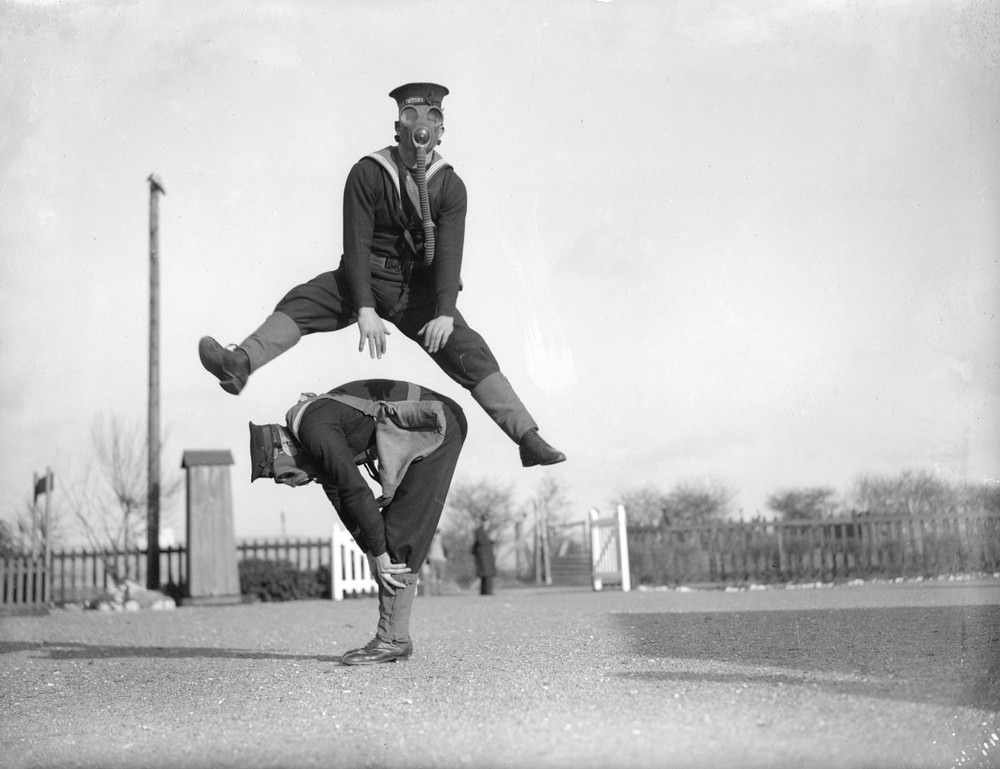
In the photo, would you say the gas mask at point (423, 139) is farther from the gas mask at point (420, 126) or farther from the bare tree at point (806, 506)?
the bare tree at point (806, 506)

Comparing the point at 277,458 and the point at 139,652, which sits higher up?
the point at 277,458

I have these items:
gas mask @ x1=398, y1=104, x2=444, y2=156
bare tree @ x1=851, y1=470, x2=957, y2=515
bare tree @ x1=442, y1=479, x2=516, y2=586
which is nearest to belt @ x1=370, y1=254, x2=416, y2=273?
gas mask @ x1=398, y1=104, x2=444, y2=156

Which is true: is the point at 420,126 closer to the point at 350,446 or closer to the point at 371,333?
the point at 371,333

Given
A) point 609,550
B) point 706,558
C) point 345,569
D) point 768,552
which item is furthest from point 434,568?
point 768,552

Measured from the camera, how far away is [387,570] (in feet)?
13.3

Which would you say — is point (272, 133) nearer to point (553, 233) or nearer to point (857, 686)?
point (553, 233)

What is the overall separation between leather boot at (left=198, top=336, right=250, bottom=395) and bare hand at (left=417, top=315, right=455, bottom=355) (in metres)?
0.62

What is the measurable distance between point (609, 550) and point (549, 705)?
15.1 m

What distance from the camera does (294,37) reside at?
407cm

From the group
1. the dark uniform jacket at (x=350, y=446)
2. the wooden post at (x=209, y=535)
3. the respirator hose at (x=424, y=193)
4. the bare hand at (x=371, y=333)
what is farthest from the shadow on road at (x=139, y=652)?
the wooden post at (x=209, y=535)

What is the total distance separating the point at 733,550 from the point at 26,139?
47.5ft

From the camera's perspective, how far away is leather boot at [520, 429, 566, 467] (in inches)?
152

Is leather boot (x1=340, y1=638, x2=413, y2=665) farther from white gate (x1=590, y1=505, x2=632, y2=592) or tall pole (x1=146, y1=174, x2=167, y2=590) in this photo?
white gate (x1=590, y1=505, x2=632, y2=592)

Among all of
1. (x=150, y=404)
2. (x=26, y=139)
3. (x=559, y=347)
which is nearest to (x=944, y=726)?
(x=559, y=347)
